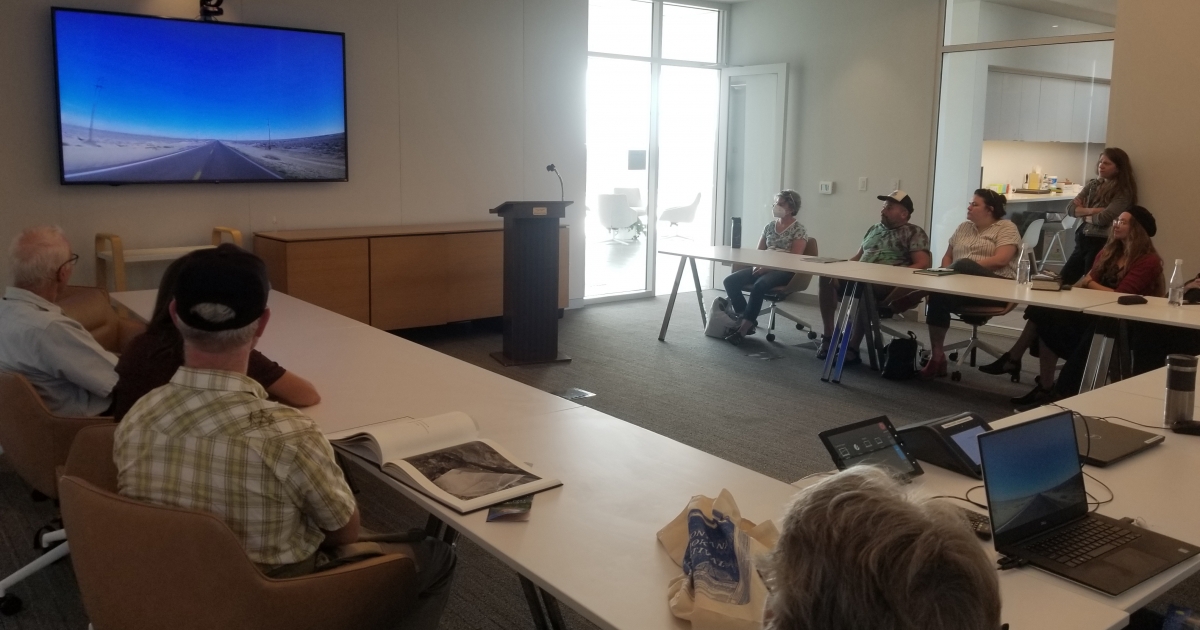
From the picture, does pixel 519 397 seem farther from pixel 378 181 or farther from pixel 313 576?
pixel 378 181

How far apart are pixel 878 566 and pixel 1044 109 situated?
7079 mm

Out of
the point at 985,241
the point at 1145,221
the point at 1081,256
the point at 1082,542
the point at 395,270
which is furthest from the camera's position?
the point at 395,270

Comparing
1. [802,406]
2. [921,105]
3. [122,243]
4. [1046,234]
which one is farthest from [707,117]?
[122,243]

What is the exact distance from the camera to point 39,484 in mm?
2619

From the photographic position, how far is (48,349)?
2773 mm

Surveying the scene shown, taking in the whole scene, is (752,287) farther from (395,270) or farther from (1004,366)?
(395,270)

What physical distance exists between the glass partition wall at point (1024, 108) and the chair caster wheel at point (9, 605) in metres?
6.92

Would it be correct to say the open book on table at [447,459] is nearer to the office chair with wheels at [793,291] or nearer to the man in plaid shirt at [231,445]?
the man in plaid shirt at [231,445]

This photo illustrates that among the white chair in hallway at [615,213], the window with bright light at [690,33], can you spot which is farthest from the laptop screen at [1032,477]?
the window with bright light at [690,33]

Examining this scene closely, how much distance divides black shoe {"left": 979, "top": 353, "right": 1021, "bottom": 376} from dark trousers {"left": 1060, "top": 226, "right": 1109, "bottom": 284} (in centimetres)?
96

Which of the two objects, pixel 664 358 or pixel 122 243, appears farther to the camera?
pixel 664 358

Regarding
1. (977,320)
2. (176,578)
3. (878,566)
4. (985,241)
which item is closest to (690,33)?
(985,241)

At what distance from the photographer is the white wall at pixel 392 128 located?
548cm

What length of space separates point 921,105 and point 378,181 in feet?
14.9
